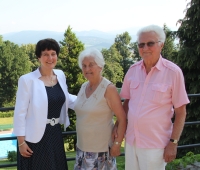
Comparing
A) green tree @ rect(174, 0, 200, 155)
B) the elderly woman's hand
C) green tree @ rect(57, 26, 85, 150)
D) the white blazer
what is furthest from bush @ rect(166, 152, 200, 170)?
green tree @ rect(57, 26, 85, 150)

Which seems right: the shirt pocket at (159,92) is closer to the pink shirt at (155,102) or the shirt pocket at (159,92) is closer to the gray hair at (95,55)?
the pink shirt at (155,102)

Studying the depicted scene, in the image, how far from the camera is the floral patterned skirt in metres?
2.45

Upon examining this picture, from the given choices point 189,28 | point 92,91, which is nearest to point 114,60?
point 189,28

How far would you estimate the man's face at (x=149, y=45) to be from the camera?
2.13 meters

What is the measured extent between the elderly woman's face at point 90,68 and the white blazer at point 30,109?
15.0 inches

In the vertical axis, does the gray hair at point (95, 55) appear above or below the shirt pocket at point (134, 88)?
above

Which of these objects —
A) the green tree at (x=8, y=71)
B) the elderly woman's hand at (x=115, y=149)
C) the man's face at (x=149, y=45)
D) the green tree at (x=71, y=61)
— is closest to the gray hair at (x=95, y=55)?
the man's face at (x=149, y=45)

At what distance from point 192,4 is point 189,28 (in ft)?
2.88

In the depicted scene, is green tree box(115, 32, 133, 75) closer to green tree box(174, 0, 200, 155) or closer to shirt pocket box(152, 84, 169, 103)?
green tree box(174, 0, 200, 155)

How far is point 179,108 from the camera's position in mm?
2152

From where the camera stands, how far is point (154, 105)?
7.09ft

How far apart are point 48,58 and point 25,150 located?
76 centimetres

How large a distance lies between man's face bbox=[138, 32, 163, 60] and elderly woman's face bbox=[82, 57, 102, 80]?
396mm

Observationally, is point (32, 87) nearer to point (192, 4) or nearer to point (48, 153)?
point (48, 153)
